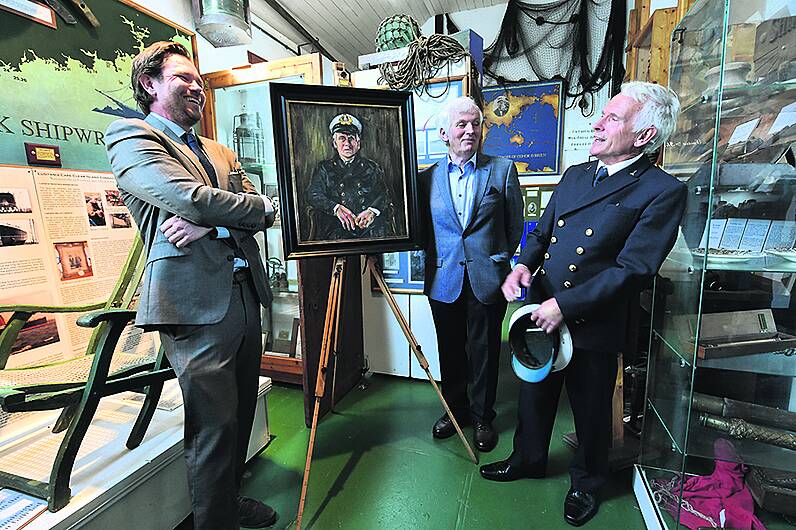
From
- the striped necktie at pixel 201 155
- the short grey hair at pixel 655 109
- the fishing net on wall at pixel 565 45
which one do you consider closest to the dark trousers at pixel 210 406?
the striped necktie at pixel 201 155

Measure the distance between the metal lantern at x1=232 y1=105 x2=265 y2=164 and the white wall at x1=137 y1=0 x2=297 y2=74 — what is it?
0.36 metres

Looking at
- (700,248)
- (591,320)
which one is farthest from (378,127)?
(700,248)

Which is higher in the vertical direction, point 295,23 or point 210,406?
point 295,23

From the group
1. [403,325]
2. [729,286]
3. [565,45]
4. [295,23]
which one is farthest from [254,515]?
[565,45]

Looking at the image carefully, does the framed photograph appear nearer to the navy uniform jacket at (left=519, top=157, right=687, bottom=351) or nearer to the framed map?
the navy uniform jacket at (left=519, top=157, right=687, bottom=351)

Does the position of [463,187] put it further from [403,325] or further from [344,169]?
[403,325]

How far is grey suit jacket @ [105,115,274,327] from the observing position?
105 cm

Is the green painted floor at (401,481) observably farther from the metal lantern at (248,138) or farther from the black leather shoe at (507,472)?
the metal lantern at (248,138)

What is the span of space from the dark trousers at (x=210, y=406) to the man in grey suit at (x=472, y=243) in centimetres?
98

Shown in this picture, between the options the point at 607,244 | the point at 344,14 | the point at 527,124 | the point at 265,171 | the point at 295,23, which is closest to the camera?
the point at 607,244

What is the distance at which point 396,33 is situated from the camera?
2.45 m

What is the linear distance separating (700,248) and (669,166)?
0.51 m

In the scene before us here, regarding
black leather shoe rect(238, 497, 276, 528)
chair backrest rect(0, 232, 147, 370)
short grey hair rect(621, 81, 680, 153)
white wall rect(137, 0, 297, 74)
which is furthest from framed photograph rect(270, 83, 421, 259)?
white wall rect(137, 0, 297, 74)

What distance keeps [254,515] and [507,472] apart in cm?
104
